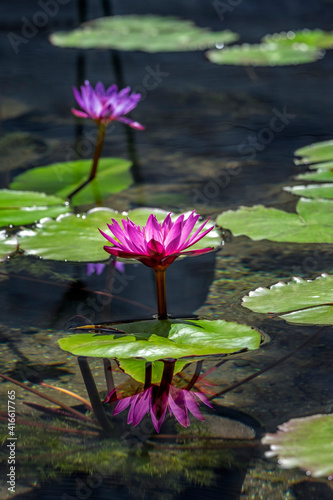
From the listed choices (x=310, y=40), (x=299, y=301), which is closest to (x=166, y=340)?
(x=299, y=301)

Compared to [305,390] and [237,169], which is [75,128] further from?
[305,390]

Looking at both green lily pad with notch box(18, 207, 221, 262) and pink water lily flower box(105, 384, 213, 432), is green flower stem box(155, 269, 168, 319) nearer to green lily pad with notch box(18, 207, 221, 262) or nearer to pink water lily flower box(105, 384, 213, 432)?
pink water lily flower box(105, 384, 213, 432)

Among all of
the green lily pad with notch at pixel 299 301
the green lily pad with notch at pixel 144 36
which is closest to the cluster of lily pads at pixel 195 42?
the green lily pad with notch at pixel 144 36

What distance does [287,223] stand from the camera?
1543 mm

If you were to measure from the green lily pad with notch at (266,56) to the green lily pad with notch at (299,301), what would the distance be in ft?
7.47

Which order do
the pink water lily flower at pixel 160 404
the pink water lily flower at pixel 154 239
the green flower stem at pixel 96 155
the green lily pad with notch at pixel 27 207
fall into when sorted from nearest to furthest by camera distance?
the pink water lily flower at pixel 160 404 → the pink water lily flower at pixel 154 239 → the green lily pad with notch at pixel 27 207 → the green flower stem at pixel 96 155

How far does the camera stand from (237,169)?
2113mm

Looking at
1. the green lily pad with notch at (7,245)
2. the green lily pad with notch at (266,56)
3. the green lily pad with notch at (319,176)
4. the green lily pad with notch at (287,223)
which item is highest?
the green lily pad with notch at (266,56)

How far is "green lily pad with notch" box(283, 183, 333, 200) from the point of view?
170 cm

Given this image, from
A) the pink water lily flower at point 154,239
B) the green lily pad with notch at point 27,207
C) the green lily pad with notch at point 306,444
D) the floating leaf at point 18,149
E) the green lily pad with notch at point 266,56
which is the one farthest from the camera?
the green lily pad with notch at point 266,56

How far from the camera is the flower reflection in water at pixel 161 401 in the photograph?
0.94m

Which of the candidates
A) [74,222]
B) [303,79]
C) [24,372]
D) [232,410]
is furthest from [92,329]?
[303,79]

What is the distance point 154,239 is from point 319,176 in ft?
3.21

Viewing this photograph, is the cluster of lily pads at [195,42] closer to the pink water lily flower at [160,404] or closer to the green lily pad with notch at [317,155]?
the green lily pad with notch at [317,155]
